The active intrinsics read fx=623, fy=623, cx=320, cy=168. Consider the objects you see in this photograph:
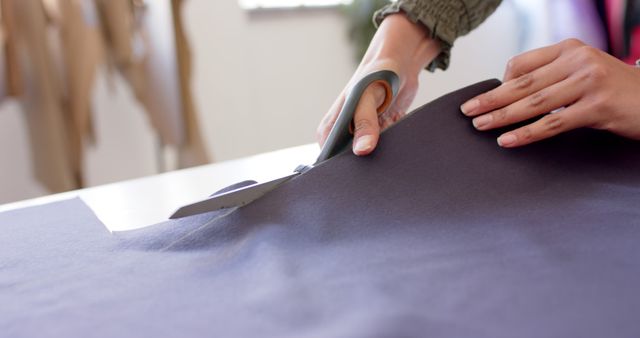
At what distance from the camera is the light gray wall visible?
2.19 metres

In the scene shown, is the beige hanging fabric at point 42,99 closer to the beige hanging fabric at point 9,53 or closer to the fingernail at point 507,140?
the beige hanging fabric at point 9,53

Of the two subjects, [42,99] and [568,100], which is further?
[42,99]

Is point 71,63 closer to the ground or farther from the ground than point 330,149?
farther from the ground

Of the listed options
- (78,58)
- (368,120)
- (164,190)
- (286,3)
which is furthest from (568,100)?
(286,3)

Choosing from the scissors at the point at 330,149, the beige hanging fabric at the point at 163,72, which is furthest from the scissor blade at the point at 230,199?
the beige hanging fabric at the point at 163,72

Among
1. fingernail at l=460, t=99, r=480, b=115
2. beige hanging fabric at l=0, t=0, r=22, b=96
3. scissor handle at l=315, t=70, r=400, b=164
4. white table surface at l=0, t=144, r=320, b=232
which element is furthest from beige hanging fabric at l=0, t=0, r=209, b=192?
fingernail at l=460, t=99, r=480, b=115

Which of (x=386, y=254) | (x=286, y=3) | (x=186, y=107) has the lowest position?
(x=386, y=254)

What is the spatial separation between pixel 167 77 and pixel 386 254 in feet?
5.73

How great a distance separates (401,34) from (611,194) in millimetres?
450

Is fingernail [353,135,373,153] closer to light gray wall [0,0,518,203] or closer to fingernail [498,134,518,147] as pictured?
fingernail [498,134,518,147]

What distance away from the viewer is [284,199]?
67cm

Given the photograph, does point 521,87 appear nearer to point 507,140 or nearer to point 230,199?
point 507,140

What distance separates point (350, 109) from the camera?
76cm

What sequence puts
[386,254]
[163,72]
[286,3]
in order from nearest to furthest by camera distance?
[386,254]
[163,72]
[286,3]
